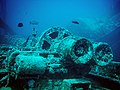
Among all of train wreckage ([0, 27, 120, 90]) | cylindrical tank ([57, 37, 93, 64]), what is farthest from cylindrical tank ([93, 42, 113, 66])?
cylindrical tank ([57, 37, 93, 64])

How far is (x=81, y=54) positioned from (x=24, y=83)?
330 centimetres

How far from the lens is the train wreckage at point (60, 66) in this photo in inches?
215

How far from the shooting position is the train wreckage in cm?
547

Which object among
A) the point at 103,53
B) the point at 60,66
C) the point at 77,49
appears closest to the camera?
the point at 60,66

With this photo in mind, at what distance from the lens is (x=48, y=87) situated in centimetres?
654

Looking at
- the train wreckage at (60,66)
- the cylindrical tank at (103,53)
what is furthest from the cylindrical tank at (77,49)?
the cylindrical tank at (103,53)

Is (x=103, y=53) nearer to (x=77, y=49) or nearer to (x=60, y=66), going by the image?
(x=77, y=49)

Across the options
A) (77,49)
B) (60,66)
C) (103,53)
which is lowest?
(60,66)

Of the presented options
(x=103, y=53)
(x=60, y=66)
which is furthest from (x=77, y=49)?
(x=103, y=53)

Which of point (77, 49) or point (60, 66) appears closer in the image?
point (60, 66)

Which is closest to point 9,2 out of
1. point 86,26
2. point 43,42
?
point 86,26

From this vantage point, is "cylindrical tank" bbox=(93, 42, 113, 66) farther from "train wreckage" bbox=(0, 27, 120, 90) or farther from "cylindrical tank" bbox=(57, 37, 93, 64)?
"cylindrical tank" bbox=(57, 37, 93, 64)

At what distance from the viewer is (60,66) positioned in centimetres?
725

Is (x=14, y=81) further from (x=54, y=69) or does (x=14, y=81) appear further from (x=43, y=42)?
(x=43, y=42)
